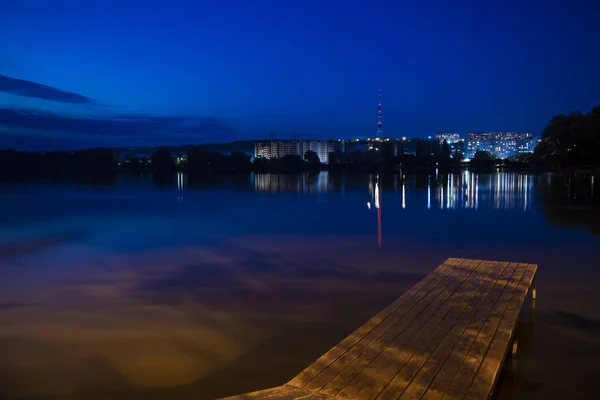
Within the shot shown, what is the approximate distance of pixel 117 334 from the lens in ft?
24.0

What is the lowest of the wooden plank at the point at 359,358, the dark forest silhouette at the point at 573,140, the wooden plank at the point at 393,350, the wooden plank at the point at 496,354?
the wooden plank at the point at 496,354

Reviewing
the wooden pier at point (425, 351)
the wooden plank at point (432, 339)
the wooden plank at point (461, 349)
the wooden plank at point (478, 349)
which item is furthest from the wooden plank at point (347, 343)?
the wooden plank at point (478, 349)

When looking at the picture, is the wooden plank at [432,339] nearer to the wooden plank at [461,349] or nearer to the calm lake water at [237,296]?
the wooden plank at [461,349]

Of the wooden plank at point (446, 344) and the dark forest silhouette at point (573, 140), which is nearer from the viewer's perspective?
the wooden plank at point (446, 344)

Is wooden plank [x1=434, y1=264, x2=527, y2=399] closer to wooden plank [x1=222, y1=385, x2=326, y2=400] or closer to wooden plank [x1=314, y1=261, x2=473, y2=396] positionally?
wooden plank [x1=314, y1=261, x2=473, y2=396]

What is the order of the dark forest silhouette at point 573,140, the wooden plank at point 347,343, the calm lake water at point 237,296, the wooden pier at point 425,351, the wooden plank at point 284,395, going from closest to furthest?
1. the wooden plank at point 284,395
2. the wooden pier at point 425,351
3. the wooden plank at point 347,343
4. the calm lake water at point 237,296
5. the dark forest silhouette at point 573,140

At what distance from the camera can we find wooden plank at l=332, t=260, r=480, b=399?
13.5 feet

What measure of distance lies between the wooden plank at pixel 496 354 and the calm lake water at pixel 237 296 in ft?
2.06

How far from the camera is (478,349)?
4.91m

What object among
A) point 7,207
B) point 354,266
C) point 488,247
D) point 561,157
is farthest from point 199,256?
point 561,157

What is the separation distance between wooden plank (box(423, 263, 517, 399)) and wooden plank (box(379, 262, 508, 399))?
0.13 meters

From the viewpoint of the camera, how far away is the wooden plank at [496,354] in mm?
4074

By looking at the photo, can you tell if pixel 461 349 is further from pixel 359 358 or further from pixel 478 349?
pixel 359 358

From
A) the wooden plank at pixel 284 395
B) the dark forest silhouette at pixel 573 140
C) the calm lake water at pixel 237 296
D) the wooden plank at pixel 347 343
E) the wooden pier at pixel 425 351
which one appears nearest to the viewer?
the wooden plank at pixel 284 395
